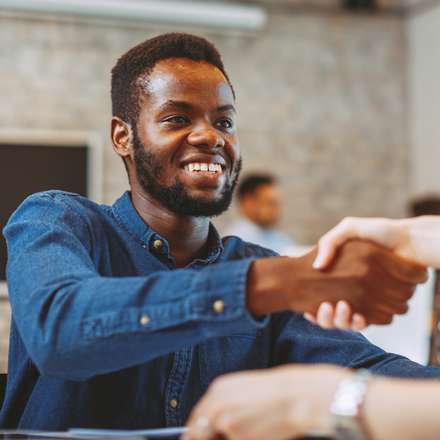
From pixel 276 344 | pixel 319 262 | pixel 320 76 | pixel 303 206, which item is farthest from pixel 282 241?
pixel 319 262

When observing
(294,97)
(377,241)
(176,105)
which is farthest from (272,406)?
(294,97)

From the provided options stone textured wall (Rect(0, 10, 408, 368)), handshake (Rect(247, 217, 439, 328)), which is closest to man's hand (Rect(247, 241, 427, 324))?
handshake (Rect(247, 217, 439, 328))

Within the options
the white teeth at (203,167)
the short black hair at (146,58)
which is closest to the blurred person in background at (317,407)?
the white teeth at (203,167)

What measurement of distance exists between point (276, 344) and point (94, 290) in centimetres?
56

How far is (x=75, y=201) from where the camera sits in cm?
139

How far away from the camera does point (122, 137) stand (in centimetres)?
161

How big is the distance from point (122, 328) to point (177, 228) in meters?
0.54

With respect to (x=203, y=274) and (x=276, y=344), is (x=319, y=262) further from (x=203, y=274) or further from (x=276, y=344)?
(x=276, y=344)

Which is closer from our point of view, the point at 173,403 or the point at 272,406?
the point at 272,406

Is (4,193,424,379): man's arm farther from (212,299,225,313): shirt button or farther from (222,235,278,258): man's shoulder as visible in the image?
(222,235,278,258): man's shoulder

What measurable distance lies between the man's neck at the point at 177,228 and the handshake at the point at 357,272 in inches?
16.0

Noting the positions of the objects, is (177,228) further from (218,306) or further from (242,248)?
(218,306)

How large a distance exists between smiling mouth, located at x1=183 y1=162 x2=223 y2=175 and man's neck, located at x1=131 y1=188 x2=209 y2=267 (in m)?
0.08

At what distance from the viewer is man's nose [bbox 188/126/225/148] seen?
4.81 ft
